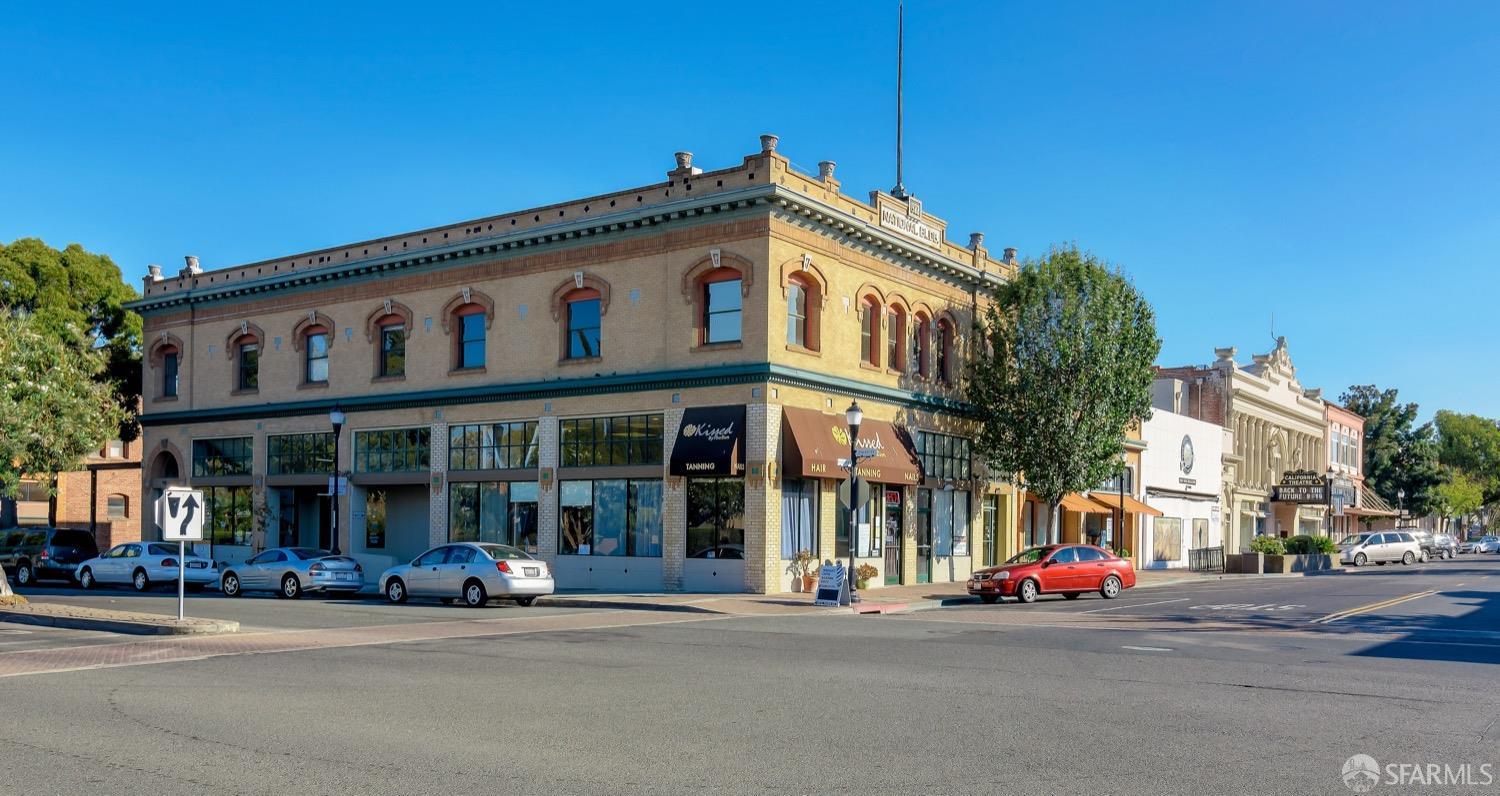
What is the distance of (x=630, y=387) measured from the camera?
103ft

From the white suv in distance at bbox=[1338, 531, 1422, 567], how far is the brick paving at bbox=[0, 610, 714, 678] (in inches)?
1756

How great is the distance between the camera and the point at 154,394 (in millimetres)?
43750

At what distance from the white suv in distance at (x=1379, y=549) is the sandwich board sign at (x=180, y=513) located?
51793mm

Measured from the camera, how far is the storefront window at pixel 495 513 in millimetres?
33562

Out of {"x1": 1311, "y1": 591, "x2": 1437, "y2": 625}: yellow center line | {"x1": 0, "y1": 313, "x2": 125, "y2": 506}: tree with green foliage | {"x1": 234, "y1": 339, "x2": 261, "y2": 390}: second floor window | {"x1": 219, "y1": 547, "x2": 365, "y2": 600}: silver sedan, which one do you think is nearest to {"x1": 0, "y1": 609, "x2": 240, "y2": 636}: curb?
{"x1": 219, "y1": 547, "x2": 365, "y2": 600}: silver sedan

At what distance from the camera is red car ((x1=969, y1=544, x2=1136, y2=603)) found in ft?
95.1

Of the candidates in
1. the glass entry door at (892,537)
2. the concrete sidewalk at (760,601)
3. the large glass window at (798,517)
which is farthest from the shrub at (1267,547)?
the large glass window at (798,517)

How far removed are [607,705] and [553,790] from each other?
12.1 feet

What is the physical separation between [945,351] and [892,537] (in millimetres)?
6516

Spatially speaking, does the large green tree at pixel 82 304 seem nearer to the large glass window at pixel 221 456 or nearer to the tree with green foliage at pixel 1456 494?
the large glass window at pixel 221 456

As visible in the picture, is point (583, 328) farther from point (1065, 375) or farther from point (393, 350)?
point (1065, 375)

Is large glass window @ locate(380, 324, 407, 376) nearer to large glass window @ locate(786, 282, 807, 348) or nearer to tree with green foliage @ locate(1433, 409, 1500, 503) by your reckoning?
large glass window @ locate(786, 282, 807, 348)

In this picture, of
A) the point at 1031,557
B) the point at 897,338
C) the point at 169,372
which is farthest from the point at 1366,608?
the point at 169,372

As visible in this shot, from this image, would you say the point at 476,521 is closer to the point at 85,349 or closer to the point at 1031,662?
the point at 85,349
